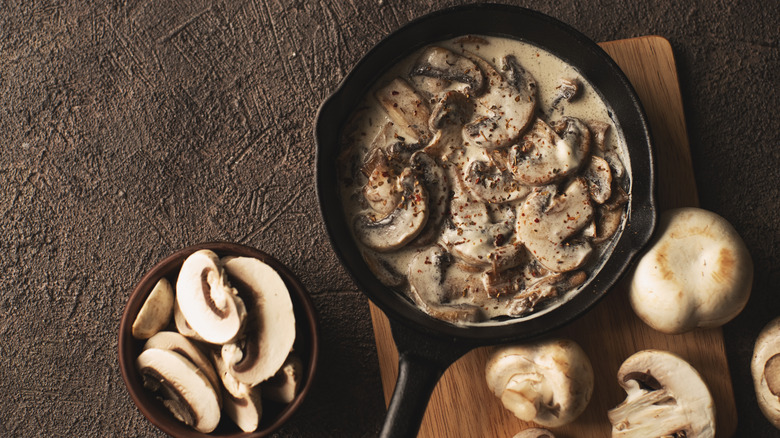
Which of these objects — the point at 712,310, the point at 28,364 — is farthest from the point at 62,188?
the point at 712,310

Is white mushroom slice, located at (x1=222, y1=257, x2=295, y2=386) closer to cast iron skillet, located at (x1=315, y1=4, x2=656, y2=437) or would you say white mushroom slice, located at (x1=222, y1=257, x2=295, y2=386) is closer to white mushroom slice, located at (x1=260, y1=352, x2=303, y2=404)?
white mushroom slice, located at (x1=260, y1=352, x2=303, y2=404)

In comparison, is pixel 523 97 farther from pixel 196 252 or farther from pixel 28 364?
pixel 28 364

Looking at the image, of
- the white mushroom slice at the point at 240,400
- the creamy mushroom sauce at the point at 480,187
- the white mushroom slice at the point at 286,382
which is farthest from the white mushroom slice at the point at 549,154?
the white mushroom slice at the point at 240,400

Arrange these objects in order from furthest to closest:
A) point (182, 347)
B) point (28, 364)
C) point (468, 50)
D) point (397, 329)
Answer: point (28, 364), point (468, 50), point (182, 347), point (397, 329)

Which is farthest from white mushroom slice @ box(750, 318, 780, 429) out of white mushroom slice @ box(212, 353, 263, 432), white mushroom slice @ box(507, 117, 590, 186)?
white mushroom slice @ box(212, 353, 263, 432)

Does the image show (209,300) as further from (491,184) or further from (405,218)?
(491,184)

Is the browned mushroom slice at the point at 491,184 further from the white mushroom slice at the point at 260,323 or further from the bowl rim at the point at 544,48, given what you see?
the white mushroom slice at the point at 260,323
